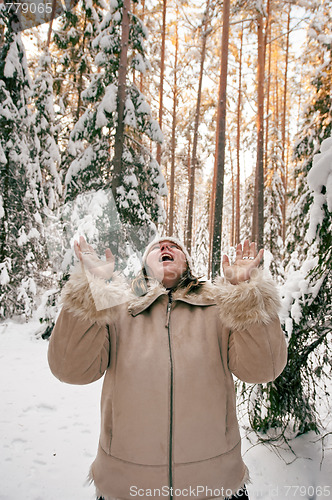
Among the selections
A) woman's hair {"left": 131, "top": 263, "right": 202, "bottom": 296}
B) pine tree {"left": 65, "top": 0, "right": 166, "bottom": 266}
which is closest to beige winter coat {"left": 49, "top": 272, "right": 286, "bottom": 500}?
woman's hair {"left": 131, "top": 263, "right": 202, "bottom": 296}

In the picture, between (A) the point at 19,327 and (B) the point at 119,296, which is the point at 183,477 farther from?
(A) the point at 19,327

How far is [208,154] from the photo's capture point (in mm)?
17078

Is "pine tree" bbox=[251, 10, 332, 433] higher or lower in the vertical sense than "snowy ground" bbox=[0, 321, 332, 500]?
higher

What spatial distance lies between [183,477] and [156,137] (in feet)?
22.2

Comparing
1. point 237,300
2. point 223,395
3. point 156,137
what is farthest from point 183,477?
point 156,137

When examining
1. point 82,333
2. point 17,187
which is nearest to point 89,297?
point 82,333

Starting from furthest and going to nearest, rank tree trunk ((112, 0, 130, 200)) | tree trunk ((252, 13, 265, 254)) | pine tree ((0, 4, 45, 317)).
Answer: tree trunk ((252, 13, 265, 254))
pine tree ((0, 4, 45, 317))
tree trunk ((112, 0, 130, 200))

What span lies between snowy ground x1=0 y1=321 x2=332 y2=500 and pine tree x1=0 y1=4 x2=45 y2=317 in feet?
11.5

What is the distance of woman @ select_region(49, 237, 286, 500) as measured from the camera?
1.48 m

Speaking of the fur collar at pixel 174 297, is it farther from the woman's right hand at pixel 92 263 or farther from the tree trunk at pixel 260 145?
the tree trunk at pixel 260 145

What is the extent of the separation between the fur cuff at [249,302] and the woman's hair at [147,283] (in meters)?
0.22

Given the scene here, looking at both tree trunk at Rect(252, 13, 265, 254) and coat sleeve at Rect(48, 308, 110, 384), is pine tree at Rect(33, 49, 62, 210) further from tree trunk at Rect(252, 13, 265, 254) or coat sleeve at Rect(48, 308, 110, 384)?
coat sleeve at Rect(48, 308, 110, 384)

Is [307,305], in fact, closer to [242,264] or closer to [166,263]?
[242,264]

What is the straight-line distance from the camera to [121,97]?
6418 millimetres
